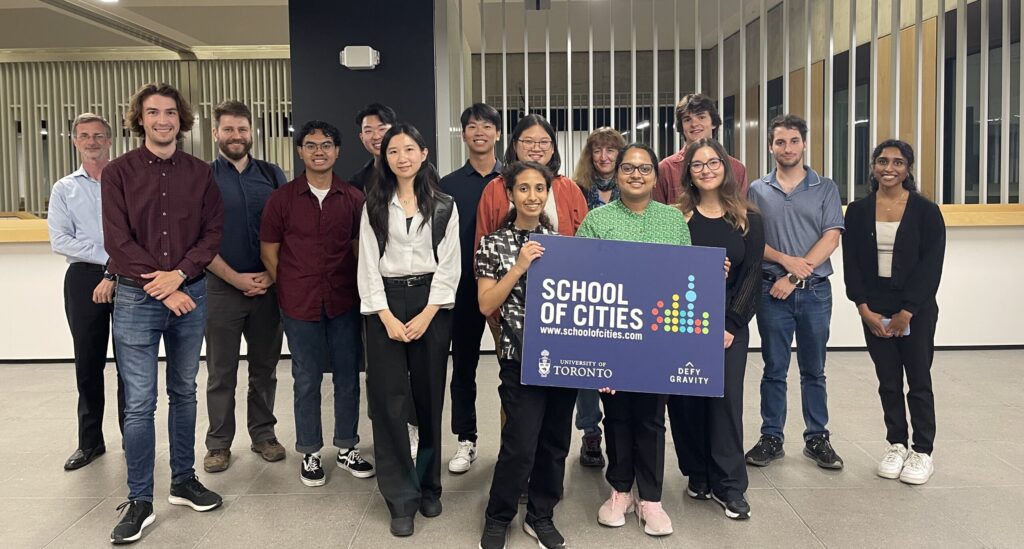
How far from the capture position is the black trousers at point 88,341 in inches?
140

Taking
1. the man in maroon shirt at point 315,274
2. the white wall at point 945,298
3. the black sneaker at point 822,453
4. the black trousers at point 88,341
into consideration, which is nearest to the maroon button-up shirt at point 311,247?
the man in maroon shirt at point 315,274

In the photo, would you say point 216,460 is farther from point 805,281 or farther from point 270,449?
point 805,281

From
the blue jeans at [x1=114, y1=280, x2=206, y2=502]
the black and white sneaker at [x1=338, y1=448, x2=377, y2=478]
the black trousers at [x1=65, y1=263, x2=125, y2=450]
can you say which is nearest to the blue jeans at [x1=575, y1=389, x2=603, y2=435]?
the black and white sneaker at [x1=338, y1=448, x2=377, y2=478]

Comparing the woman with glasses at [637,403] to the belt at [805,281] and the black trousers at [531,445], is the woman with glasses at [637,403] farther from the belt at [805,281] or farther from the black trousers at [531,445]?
the belt at [805,281]

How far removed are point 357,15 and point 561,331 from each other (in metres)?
3.14

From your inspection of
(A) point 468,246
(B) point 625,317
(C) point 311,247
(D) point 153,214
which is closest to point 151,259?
(D) point 153,214

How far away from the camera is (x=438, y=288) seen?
2.82m

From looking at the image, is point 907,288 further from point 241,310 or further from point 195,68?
point 195,68

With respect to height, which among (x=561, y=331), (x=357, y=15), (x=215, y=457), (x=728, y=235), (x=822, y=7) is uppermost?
(x=822, y=7)

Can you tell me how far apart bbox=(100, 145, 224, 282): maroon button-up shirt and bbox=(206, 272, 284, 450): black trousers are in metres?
0.60

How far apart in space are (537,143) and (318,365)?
1.31 meters

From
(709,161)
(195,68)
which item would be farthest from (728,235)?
(195,68)

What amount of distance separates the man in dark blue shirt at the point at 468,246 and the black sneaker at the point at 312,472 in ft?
1.82

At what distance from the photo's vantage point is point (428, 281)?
2.85 metres
